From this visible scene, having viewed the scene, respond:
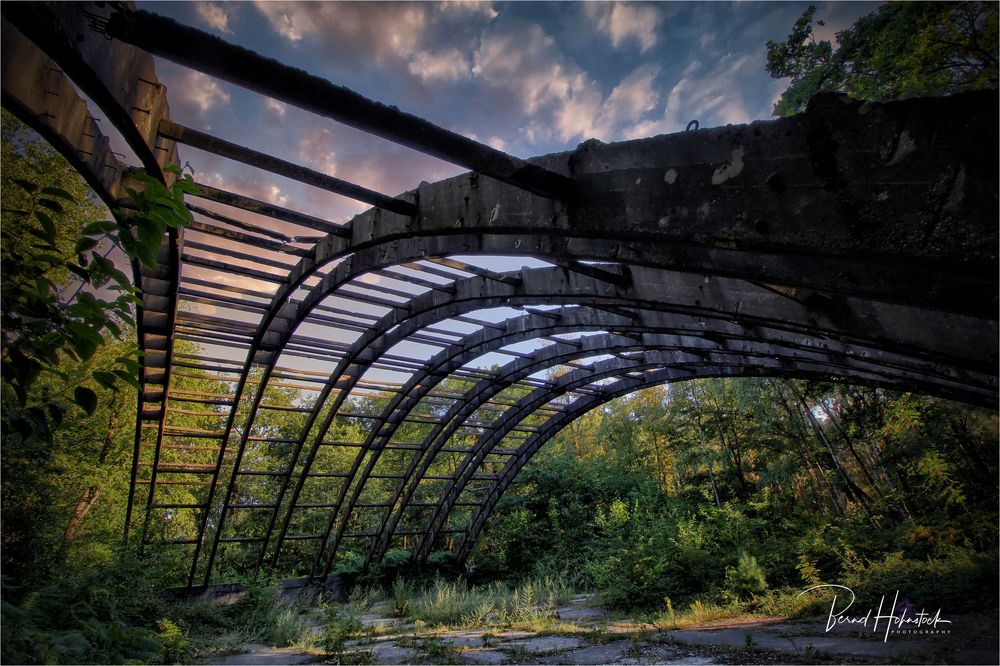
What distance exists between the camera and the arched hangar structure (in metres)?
1.89

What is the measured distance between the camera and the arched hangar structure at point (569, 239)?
74.4 inches

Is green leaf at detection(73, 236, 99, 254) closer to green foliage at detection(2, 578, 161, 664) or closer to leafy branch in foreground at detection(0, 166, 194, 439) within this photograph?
leafy branch in foreground at detection(0, 166, 194, 439)

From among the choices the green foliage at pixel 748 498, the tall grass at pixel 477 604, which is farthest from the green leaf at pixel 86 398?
the green foliage at pixel 748 498

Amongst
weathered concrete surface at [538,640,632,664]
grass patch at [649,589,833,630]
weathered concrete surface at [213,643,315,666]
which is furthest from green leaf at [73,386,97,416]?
grass patch at [649,589,833,630]

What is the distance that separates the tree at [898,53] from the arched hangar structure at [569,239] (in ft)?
16.4

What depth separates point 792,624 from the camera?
1036 cm

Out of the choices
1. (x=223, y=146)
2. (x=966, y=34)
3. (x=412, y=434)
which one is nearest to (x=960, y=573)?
(x=966, y=34)

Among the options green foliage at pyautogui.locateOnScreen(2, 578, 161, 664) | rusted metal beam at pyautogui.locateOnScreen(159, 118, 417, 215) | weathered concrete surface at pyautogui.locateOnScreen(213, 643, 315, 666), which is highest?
rusted metal beam at pyautogui.locateOnScreen(159, 118, 417, 215)

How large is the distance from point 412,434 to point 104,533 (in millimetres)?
16007

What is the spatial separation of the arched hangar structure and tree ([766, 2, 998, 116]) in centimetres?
501

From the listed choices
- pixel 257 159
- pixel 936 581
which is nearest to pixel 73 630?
pixel 257 159

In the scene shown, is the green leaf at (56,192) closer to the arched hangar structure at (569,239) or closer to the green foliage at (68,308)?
the green foliage at (68,308)

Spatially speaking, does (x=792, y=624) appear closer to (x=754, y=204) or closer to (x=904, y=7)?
(x=754, y=204)

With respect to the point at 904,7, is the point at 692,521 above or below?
below
